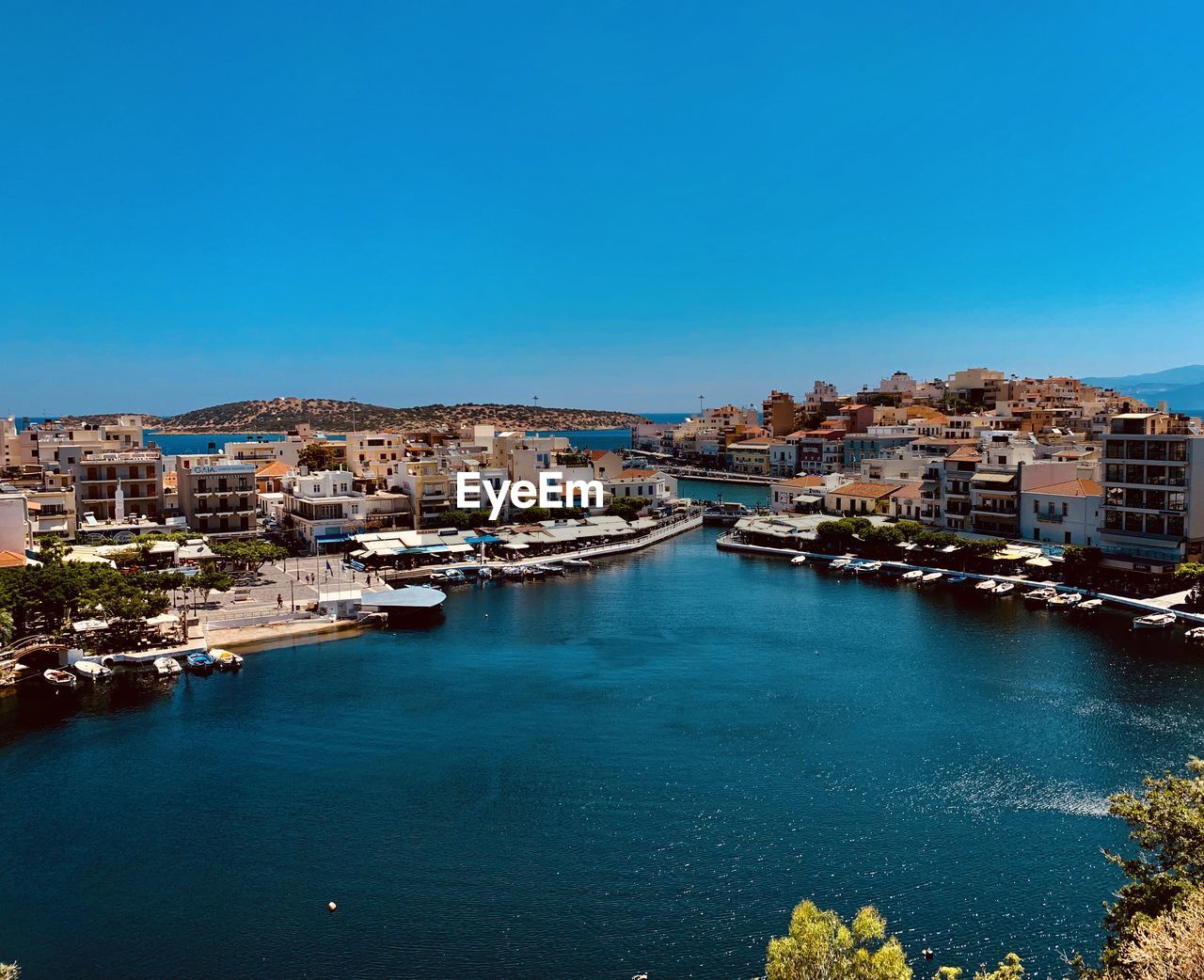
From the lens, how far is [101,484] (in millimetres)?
46312

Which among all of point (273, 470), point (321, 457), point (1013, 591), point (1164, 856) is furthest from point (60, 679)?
point (321, 457)

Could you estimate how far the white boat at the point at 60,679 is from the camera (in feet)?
87.5

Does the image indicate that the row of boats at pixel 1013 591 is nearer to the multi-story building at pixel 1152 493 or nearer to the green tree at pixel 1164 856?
the multi-story building at pixel 1152 493

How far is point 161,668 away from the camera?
1099 inches

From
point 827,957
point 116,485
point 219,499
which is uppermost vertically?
point 116,485

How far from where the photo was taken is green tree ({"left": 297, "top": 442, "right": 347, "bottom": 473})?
66.4m

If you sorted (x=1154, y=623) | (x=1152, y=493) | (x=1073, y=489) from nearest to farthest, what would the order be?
1. (x=1154, y=623)
2. (x=1152, y=493)
3. (x=1073, y=489)

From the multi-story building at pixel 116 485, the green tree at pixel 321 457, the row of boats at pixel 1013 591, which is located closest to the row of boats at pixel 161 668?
the multi-story building at pixel 116 485

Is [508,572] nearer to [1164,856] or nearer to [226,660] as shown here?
[226,660]

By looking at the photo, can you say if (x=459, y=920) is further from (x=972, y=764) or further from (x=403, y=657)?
(x=403, y=657)

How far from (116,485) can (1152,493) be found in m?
48.7

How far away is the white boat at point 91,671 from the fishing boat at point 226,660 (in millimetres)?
3001

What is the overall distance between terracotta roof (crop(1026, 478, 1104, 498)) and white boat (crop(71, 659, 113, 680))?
131ft

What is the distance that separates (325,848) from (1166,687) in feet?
74.0
